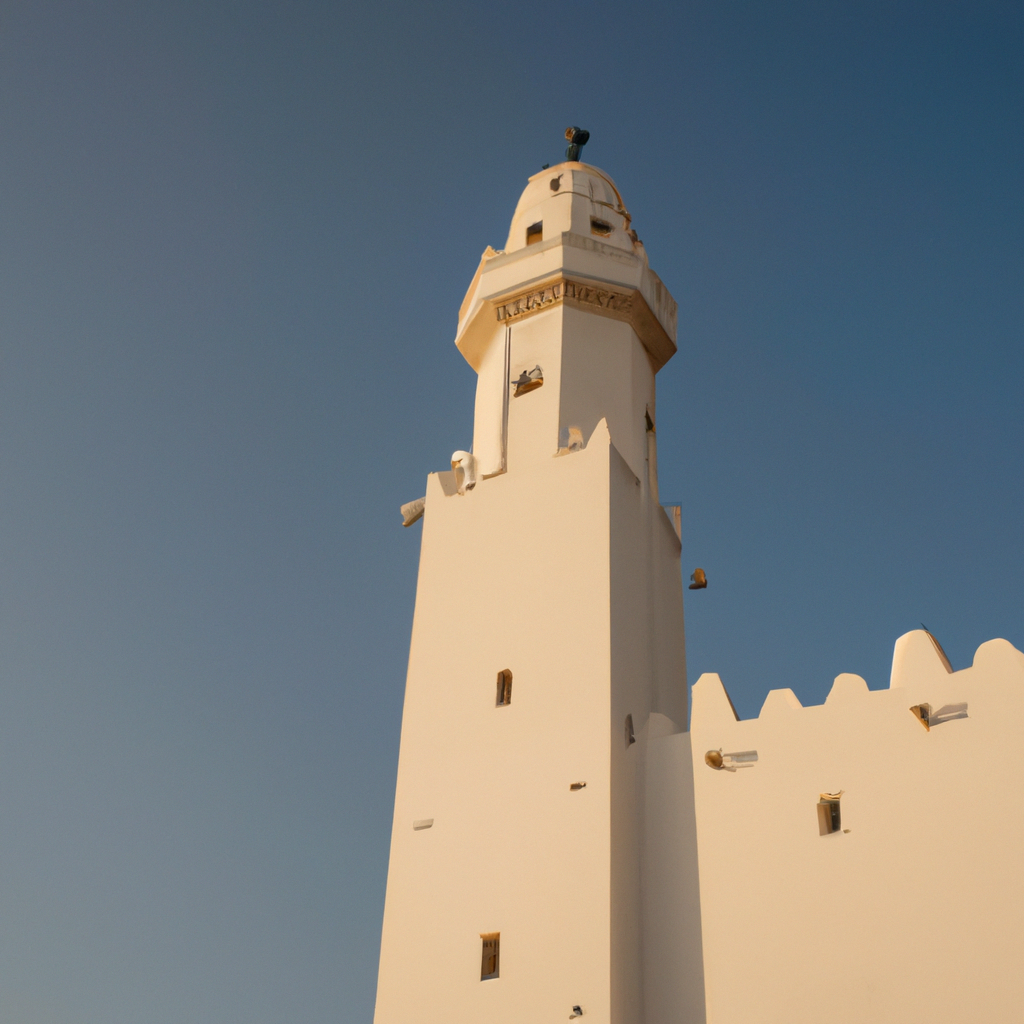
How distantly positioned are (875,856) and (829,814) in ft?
2.19

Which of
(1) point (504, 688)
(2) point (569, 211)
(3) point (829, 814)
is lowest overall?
(3) point (829, 814)

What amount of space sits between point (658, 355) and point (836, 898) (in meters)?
9.12

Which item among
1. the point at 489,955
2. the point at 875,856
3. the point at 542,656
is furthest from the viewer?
the point at 542,656

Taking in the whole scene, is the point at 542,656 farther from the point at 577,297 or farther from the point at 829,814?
the point at 577,297

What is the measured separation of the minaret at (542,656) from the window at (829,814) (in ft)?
6.61

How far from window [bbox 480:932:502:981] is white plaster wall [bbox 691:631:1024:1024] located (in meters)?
2.10

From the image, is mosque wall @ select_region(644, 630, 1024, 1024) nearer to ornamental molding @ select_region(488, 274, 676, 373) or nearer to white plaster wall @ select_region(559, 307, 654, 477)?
white plaster wall @ select_region(559, 307, 654, 477)

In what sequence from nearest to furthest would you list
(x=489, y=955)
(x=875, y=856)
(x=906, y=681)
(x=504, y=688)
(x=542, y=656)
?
(x=875, y=856) → (x=489, y=955) → (x=906, y=681) → (x=542, y=656) → (x=504, y=688)

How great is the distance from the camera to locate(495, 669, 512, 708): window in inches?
528

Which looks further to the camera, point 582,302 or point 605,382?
point 582,302

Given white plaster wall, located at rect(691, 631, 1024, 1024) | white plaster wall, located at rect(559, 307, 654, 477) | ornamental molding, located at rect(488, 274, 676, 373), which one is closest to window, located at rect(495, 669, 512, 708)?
white plaster wall, located at rect(691, 631, 1024, 1024)

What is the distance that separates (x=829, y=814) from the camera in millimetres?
11789

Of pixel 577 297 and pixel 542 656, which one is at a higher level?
pixel 577 297

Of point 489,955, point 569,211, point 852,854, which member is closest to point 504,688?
point 489,955
